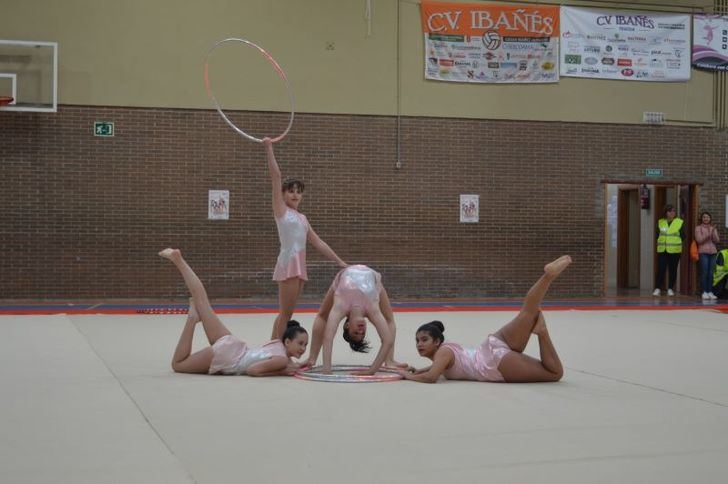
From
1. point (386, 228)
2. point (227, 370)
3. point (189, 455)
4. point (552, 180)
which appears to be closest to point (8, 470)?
point (189, 455)

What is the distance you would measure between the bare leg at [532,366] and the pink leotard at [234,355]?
1.80 meters

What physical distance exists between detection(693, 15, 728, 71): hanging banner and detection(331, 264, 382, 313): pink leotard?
13.7 m

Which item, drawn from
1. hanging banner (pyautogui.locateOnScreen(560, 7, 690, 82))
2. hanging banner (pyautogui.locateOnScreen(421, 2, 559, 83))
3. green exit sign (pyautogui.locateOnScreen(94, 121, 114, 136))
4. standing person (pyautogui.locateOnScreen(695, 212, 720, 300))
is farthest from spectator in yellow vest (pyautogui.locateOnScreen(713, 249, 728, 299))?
green exit sign (pyautogui.locateOnScreen(94, 121, 114, 136))

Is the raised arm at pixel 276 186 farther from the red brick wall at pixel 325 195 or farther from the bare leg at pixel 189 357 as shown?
the red brick wall at pixel 325 195

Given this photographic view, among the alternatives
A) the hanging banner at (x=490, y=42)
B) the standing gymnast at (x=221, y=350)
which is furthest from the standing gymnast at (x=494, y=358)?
the hanging banner at (x=490, y=42)

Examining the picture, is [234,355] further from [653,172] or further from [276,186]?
[653,172]

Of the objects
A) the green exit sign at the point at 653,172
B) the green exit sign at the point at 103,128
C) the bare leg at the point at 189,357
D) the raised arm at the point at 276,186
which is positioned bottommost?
the bare leg at the point at 189,357

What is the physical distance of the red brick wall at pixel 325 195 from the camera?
15555 mm

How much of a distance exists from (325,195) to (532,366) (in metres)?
10.3

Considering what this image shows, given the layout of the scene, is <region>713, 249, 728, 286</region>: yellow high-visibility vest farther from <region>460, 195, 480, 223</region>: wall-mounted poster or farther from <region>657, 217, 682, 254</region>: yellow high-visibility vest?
<region>460, 195, 480, 223</region>: wall-mounted poster

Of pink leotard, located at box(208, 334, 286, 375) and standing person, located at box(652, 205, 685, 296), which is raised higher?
standing person, located at box(652, 205, 685, 296)

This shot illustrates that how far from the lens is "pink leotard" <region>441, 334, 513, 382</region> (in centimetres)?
661

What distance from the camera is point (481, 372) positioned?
21.9ft

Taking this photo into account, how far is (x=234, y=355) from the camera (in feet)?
22.9
